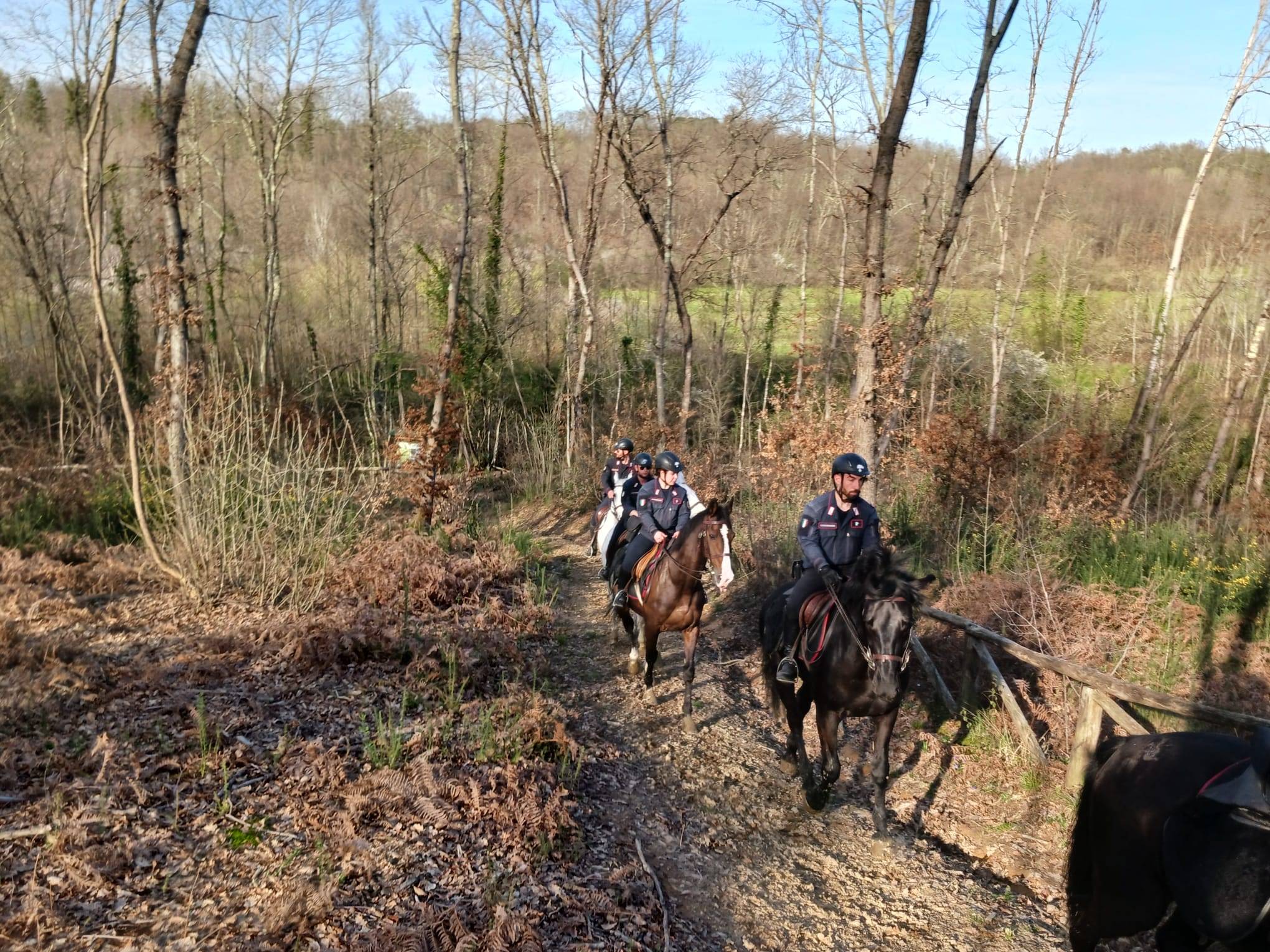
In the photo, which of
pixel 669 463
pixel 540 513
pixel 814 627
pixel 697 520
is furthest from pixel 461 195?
pixel 814 627

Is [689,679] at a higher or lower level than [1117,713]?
lower

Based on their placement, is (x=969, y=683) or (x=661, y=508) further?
(x=661, y=508)

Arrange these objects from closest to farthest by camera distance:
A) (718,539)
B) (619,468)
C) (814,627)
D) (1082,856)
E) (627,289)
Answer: (1082,856)
(814,627)
(718,539)
(619,468)
(627,289)

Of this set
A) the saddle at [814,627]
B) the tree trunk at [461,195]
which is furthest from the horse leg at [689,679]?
the tree trunk at [461,195]

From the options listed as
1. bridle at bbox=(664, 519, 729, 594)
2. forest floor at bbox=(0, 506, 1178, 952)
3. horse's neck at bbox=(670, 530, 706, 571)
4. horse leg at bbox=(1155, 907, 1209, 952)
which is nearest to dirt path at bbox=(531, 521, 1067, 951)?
forest floor at bbox=(0, 506, 1178, 952)

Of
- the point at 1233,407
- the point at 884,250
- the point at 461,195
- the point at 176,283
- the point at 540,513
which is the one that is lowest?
the point at 540,513

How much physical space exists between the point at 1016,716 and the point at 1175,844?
365 centimetres

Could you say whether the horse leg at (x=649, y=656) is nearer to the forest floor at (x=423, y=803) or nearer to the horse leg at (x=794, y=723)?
the forest floor at (x=423, y=803)

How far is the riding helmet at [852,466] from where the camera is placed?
24.8ft

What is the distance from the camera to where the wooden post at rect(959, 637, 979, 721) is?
8.73 metres

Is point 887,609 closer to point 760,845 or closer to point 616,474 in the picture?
point 760,845

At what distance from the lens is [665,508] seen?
986 cm

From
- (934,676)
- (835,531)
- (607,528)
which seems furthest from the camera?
(607,528)

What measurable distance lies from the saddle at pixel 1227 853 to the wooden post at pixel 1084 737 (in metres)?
2.95
